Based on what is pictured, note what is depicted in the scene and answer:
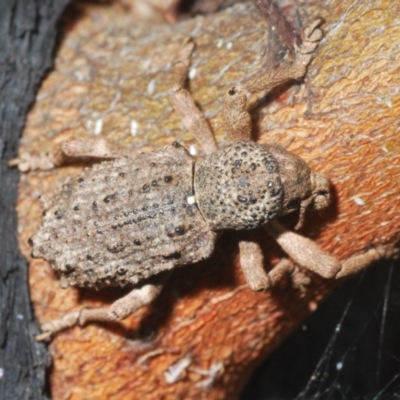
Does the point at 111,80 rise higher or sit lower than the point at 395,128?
higher

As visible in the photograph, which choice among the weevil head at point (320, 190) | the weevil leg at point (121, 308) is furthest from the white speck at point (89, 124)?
the weevil head at point (320, 190)

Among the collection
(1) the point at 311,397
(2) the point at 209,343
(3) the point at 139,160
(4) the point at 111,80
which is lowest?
(1) the point at 311,397

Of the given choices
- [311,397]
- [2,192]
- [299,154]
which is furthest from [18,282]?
[311,397]

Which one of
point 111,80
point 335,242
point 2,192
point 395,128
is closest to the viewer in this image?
point 395,128

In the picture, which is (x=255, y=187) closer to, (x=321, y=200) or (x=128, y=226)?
(x=321, y=200)

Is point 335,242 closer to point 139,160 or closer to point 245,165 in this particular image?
point 245,165

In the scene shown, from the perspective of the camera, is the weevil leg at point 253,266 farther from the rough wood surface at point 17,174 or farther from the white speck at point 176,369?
the rough wood surface at point 17,174

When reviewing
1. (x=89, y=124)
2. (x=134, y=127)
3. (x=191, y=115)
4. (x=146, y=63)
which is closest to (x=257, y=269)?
(x=191, y=115)

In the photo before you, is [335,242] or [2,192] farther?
[2,192]
